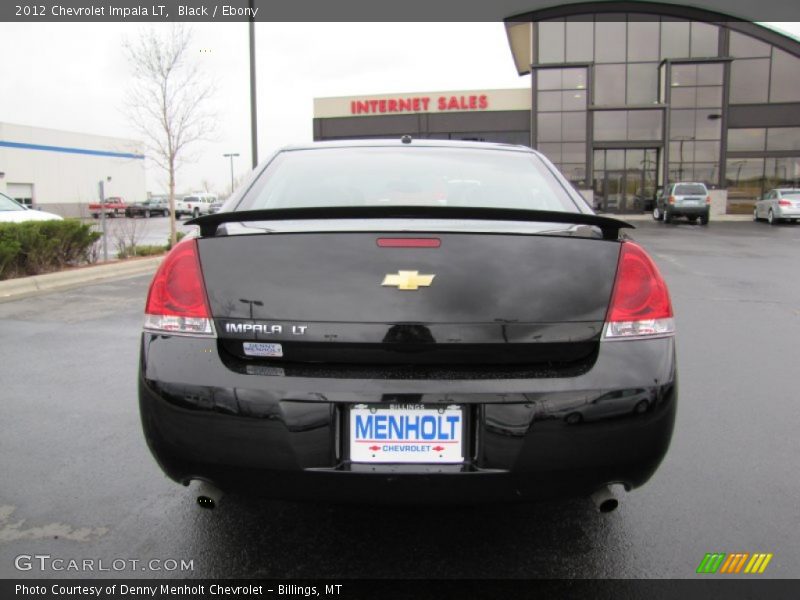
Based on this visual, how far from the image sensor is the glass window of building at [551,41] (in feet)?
116

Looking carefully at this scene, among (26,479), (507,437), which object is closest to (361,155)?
(507,437)

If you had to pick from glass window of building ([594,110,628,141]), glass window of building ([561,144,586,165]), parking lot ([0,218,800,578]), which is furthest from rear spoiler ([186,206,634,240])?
glass window of building ([594,110,628,141])

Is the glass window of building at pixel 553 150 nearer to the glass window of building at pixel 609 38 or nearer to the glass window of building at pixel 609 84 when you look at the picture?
the glass window of building at pixel 609 84

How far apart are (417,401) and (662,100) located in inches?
1504

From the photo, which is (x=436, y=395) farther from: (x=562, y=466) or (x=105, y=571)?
(x=105, y=571)

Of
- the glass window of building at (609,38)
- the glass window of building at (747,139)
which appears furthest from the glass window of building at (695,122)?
the glass window of building at (609,38)

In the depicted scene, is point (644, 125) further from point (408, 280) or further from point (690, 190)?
point (408, 280)

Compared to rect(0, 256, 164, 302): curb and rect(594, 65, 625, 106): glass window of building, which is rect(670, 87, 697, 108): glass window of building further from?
rect(0, 256, 164, 302): curb

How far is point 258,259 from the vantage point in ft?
6.81

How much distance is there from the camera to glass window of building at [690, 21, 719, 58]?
3478 cm

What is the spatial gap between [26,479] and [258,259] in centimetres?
192

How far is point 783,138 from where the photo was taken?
35.1m

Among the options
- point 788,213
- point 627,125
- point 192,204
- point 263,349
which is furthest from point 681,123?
point 263,349

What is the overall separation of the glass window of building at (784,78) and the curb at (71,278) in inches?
1439
